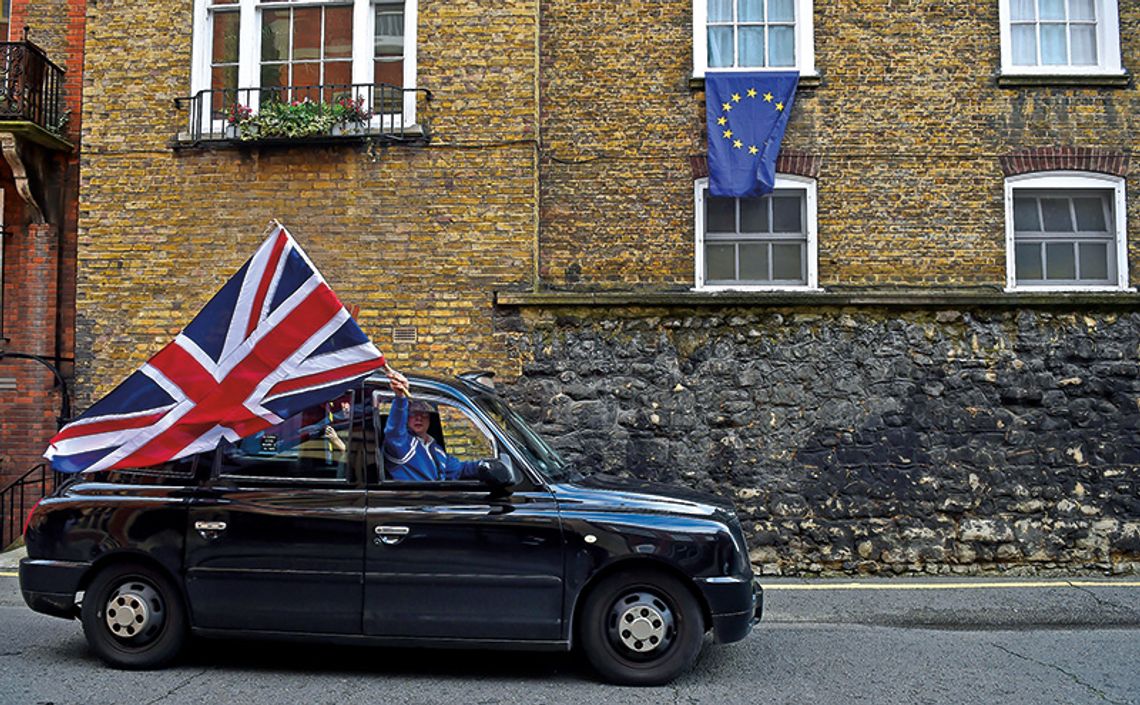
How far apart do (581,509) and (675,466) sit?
4.49 meters

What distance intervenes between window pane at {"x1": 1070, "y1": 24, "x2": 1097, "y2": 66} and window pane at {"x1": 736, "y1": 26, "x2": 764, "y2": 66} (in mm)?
3717

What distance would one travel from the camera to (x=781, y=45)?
39.7ft

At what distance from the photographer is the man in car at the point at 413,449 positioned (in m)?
6.34

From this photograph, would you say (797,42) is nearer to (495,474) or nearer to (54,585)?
(495,474)

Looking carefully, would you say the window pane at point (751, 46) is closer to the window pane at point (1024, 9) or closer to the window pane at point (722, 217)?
the window pane at point (722, 217)

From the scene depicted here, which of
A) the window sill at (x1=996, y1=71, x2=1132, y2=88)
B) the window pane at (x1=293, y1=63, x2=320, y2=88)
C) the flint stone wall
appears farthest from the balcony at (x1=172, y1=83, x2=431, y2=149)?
the window sill at (x1=996, y1=71, x2=1132, y2=88)

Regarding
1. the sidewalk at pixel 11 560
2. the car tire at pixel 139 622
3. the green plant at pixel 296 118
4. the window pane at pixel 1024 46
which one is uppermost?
the window pane at pixel 1024 46

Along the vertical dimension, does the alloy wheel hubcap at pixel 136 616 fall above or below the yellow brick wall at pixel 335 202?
below

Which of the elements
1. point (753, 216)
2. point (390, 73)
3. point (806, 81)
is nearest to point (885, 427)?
point (753, 216)

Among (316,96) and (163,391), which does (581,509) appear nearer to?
(163,391)

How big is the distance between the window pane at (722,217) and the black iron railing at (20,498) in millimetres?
8282

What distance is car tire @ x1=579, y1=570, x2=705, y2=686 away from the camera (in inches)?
240

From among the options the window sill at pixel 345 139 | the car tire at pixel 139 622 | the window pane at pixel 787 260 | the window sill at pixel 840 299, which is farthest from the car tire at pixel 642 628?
the window sill at pixel 345 139

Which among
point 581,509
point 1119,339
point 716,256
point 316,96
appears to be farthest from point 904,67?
point 581,509
